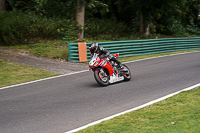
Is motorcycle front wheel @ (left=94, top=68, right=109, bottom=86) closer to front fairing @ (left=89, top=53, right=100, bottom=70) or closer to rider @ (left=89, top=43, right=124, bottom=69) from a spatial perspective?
front fairing @ (left=89, top=53, right=100, bottom=70)

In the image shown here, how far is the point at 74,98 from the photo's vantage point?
7.74m

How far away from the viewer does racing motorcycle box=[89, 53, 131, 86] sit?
8.91 m

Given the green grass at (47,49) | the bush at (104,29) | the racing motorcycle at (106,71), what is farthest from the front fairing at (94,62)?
the bush at (104,29)

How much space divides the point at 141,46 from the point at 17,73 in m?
8.71

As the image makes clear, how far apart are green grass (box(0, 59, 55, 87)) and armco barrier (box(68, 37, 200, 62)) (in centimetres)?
277

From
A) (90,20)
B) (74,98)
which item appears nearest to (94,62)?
(74,98)

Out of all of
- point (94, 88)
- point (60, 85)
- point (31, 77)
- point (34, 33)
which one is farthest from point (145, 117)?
point (34, 33)

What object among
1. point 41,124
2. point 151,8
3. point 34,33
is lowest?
point 41,124

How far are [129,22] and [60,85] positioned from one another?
894 inches

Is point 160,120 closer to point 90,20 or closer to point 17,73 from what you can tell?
point 17,73

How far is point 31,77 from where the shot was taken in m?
11.5

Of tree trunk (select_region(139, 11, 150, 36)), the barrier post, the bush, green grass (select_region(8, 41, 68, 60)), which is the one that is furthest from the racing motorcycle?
tree trunk (select_region(139, 11, 150, 36))

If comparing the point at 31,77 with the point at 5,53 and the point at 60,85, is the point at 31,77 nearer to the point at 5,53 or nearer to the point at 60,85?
the point at 60,85

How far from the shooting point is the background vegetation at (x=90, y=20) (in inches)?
763
